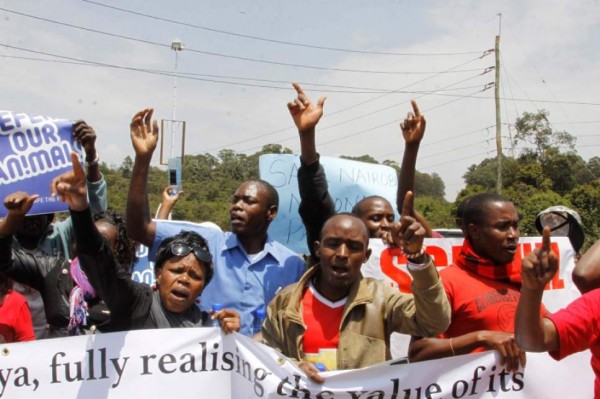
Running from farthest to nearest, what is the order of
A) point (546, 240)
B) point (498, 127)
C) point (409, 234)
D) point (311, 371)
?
point (498, 127) < point (311, 371) < point (409, 234) < point (546, 240)

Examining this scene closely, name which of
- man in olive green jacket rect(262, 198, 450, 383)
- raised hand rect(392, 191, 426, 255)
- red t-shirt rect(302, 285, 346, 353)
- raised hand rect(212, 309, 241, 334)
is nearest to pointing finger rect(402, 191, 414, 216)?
man in olive green jacket rect(262, 198, 450, 383)

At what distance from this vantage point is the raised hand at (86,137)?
13.5 ft

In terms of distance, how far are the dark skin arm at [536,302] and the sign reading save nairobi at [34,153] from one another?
2.76 m

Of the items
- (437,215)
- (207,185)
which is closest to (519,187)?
(437,215)

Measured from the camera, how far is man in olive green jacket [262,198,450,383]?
2795 millimetres

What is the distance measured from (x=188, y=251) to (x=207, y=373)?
572 millimetres

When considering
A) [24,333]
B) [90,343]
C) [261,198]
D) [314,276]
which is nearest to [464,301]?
[314,276]

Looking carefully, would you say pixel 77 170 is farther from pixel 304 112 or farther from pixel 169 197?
pixel 169 197

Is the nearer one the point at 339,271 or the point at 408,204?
the point at 408,204

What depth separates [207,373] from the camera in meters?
2.88

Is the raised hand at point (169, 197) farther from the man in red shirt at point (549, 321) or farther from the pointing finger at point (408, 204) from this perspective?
the man in red shirt at point (549, 321)

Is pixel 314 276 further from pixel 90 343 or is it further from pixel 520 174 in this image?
pixel 520 174

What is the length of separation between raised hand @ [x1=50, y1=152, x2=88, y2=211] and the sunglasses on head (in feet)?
1.77

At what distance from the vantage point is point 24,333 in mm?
3178
